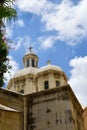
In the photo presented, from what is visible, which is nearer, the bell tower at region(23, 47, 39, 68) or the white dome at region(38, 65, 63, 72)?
the white dome at region(38, 65, 63, 72)

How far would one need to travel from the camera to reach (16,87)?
33.1 m

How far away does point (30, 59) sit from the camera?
37.8m

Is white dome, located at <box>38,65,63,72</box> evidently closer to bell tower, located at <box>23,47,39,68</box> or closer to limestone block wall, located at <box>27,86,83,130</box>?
bell tower, located at <box>23,47,39,68</box>

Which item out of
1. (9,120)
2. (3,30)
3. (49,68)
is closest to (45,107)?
(9,120)

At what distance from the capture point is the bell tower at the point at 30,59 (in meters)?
37.6

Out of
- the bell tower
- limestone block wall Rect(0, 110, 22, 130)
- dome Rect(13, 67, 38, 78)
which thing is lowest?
limestone block wall Rect(0, 110, 22, 130)

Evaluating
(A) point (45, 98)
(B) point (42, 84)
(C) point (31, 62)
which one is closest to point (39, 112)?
(A) point (45, 98)

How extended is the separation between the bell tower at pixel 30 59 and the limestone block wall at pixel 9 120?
2529cm

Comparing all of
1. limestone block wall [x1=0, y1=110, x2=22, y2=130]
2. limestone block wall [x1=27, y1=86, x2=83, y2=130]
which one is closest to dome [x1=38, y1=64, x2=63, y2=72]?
limestone block wall [x1=27, y1=86, x2=83, y2=130]

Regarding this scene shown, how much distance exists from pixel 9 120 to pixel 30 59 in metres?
26.5

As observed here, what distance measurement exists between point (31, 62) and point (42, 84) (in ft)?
17.5

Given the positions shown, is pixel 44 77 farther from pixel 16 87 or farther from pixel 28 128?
pixel 28 128

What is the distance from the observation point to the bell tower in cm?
3759

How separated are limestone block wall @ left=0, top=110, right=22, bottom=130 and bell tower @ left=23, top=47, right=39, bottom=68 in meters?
25.3
